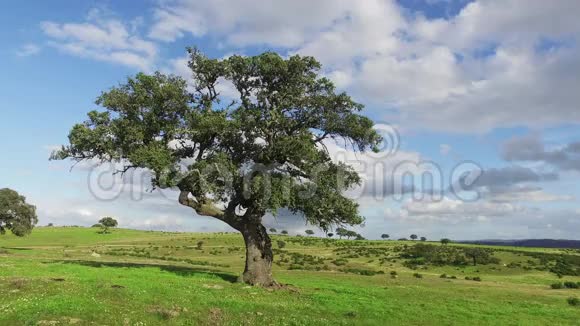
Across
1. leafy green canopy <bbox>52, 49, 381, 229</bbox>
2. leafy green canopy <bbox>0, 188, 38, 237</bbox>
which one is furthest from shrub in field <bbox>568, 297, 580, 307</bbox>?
leafy green canopy <bbox>0, 188, 38, 237</bbox>

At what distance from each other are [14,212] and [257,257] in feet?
213

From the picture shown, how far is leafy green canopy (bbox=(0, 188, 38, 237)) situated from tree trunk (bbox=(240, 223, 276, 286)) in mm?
62943

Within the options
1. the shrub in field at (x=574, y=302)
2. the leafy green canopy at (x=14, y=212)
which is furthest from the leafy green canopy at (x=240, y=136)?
the leafy green canopy at (x=14, y=212)

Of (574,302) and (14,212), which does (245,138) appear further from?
(14,212)

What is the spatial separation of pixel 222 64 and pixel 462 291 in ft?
104

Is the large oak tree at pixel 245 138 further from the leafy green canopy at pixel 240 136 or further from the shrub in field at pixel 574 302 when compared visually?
the shrub in field at pixel 574 302

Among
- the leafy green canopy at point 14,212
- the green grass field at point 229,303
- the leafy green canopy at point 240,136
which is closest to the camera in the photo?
the green grass field at point 229,303

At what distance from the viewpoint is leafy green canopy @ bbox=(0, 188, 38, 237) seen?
276 ft

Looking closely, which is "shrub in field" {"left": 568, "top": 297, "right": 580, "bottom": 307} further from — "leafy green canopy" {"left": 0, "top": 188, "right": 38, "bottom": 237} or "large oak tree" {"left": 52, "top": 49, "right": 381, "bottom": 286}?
"leafy green canopy" {"left": 0, "top": 188, "right": 38, "bottom": 237}

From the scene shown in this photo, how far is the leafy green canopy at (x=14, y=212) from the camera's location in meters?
84.0

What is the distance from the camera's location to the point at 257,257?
131 ft

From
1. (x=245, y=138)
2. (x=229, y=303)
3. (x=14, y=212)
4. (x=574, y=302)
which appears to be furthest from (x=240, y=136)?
(x=14, y=212)

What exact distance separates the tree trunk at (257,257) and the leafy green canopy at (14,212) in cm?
6294

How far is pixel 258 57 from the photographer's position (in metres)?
39.8
